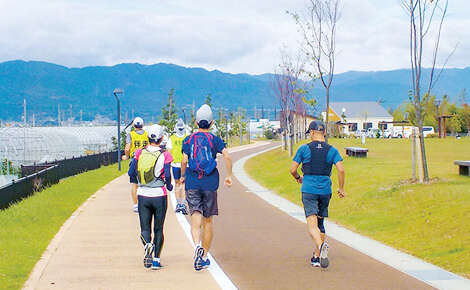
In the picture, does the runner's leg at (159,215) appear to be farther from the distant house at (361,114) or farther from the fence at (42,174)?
the distant house at (361,114)

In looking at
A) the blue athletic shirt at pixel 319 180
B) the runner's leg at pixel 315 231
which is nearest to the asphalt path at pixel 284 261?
the runner's leg at pixel 315 231

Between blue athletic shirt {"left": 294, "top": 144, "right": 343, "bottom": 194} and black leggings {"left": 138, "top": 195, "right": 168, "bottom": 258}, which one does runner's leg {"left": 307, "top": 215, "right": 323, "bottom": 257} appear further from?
black leggings {"left": 138, "top": 195, "right": 168, "bottom": 258}

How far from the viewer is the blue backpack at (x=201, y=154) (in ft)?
26.6

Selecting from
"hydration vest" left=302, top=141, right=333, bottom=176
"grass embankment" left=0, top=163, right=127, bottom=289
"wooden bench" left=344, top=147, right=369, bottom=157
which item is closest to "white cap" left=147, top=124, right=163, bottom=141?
"hydration vest" left=302, top=141, right=333, bottom=176

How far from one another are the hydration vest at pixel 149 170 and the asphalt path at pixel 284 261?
4.81ft

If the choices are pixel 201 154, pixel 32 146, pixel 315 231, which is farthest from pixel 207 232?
pixel 32 146

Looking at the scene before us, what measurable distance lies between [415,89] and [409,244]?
19.6ft

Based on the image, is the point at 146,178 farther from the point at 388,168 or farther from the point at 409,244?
the point at 388,168

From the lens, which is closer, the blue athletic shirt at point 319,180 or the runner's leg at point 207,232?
the runner's leg at point 207,232

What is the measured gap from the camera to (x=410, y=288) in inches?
284

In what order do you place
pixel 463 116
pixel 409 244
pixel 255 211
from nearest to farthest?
pixel 409 244 → pixel 255 211 → pixel 463 116

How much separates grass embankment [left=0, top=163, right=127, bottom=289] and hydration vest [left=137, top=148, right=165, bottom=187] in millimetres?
1843

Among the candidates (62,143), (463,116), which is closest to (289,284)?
(62,143)

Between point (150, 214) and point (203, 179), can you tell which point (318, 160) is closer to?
point (203, 179)
